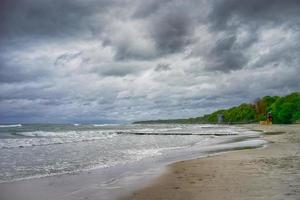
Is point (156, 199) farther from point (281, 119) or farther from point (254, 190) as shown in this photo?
point (281, 119)

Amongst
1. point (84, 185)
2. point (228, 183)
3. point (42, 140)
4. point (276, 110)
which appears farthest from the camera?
point (276, 110)

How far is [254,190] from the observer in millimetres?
10359

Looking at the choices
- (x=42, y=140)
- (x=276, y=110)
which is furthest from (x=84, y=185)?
(x=276, y=110)

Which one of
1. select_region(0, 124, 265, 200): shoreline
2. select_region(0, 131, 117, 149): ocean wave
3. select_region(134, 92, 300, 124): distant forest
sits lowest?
select_region(0, 124, 265, 200): shoreline

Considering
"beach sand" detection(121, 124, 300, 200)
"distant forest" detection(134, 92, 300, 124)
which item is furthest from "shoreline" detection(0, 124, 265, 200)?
"distant forest" detection(134, 92, 300, 124)

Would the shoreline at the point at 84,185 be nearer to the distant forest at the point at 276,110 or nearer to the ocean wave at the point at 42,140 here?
the ocean wave at the point at 42,140

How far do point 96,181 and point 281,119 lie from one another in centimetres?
11068

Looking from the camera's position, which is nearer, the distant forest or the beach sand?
the beach sand

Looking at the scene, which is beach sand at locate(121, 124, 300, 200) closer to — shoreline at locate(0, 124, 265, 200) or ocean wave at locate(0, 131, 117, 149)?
shoreline at locate(0, 124, 265, 200)

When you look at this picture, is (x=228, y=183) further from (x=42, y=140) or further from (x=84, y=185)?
(x=42, y=140)

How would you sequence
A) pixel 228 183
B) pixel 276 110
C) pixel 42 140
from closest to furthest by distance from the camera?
pixel 228 183 → pixel 42 140 → pixel 276 110

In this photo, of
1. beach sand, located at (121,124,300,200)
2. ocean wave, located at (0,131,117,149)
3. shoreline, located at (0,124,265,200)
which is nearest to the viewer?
beach sand, located at (121,124,300,200)

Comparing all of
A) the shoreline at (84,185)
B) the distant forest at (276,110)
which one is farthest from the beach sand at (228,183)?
the distant forest at (276,110)

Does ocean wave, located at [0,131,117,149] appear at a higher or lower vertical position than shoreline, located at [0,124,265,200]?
higher
